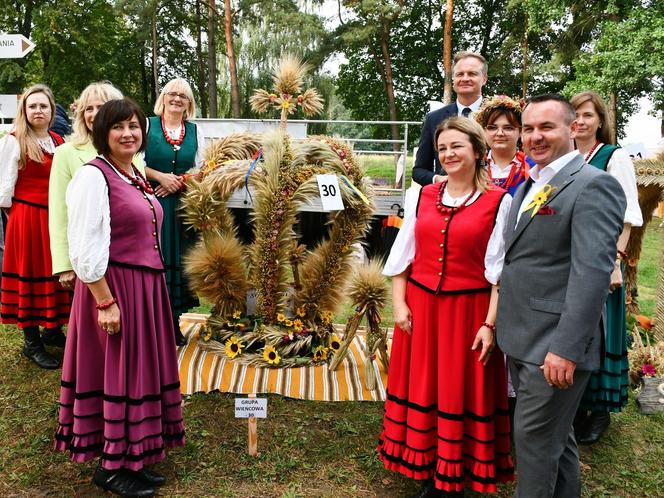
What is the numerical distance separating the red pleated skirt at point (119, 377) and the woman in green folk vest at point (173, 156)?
1.44 meters

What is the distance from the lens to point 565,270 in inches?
69.9

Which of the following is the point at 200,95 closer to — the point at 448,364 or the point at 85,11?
the point at 85,11

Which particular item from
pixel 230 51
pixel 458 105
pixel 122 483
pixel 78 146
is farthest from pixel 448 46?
pixel 122 483

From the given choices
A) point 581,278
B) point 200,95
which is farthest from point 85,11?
point 581,278

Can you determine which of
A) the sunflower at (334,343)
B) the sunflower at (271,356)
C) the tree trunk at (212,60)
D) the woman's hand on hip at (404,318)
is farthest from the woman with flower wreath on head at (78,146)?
the tree trunk at (212,60)

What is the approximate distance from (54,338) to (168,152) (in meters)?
1.69

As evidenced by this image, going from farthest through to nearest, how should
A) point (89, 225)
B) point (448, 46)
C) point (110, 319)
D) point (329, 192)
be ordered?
1. point (448, 46)
2. point (329, 192)
3. point (110, 319)
4. point (89, 225)

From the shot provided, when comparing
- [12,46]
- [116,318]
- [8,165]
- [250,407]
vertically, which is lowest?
[250,407]

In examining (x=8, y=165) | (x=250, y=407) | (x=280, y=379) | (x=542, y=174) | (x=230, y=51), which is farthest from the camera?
(x=230, y=51)

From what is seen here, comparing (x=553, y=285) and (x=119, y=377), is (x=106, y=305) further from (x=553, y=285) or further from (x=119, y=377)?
(x=553, y=285)

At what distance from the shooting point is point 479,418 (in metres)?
2.20

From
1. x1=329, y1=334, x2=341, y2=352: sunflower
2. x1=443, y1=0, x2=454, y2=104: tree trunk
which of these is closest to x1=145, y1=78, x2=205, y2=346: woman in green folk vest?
x1=329, y1=334, x2=341, y2=352: sunflower

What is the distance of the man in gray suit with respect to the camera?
170 centimetres

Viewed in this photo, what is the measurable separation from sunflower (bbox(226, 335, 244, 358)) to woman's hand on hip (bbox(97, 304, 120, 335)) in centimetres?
165
